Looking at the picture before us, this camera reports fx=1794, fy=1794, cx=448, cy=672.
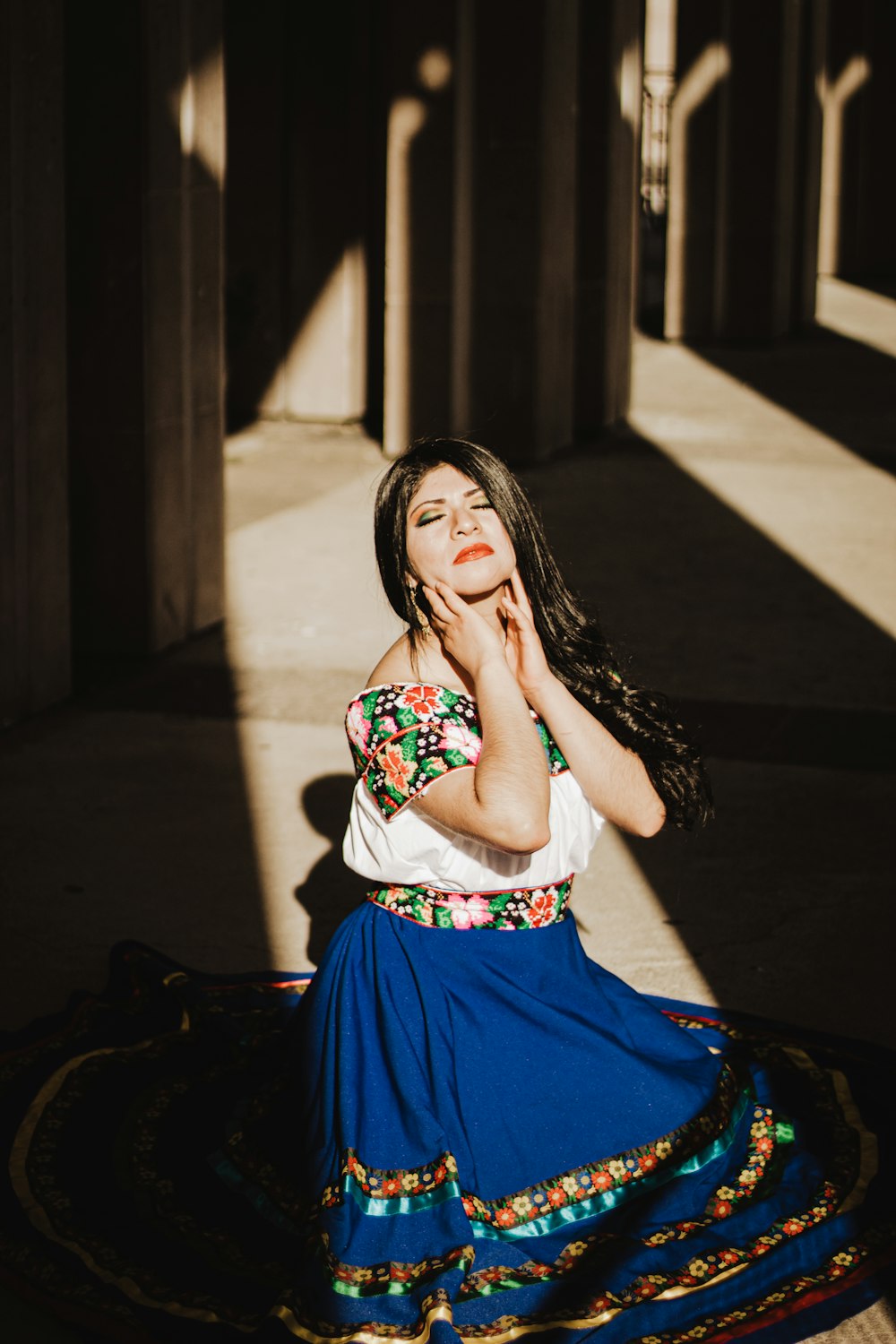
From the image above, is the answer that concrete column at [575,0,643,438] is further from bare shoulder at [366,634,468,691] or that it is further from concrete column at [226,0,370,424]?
bare shoulder at [366,634,468,691]

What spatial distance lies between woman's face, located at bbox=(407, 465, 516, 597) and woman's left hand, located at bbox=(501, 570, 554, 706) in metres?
0.05

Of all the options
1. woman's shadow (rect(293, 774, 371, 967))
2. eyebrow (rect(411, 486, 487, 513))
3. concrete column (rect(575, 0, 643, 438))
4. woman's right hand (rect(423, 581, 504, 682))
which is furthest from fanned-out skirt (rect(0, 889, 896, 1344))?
concrete column (rect(575, 0, 643, 438))

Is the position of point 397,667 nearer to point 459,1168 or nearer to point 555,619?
point 555,619

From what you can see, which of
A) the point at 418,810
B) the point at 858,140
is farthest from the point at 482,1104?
the point at 858,140

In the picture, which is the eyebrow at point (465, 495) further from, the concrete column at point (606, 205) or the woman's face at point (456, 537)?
the concrete column at point (606, 205)

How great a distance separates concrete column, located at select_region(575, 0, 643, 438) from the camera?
533 inches

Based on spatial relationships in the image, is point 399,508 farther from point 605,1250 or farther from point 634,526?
point 634,526

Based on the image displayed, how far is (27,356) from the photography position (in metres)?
6.72

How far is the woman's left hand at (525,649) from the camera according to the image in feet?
11.0

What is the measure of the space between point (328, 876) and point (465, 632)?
2284 millimetres

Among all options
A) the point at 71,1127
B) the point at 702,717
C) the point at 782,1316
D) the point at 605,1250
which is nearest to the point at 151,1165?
the point at 71,1127

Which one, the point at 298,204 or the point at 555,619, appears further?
the point at 298,204

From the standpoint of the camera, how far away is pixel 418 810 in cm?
329

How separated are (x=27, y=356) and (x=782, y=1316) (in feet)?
15.7
